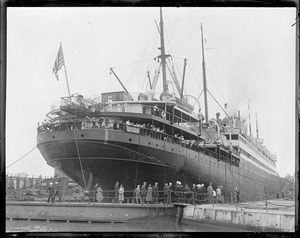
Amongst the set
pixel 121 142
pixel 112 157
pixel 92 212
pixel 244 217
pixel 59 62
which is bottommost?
pixel 92 212

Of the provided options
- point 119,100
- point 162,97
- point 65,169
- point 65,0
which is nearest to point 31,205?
point 65,169

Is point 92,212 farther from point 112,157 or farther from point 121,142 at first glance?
point 121,142

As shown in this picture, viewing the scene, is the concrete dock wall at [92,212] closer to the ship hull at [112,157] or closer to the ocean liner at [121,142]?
the ocean liner at [121,142]

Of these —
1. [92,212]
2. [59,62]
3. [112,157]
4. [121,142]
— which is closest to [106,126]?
[121,142]

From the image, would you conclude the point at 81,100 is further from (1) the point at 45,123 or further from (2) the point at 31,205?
(2) the point at 31,205

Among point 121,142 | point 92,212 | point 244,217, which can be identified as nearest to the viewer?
point 244,217

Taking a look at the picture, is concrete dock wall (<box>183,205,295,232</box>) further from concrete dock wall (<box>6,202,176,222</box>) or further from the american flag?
the american flag

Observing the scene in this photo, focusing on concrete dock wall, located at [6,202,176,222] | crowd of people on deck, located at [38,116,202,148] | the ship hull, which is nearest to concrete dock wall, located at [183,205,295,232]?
concrete dock wall, located at [6,202,176,222]
